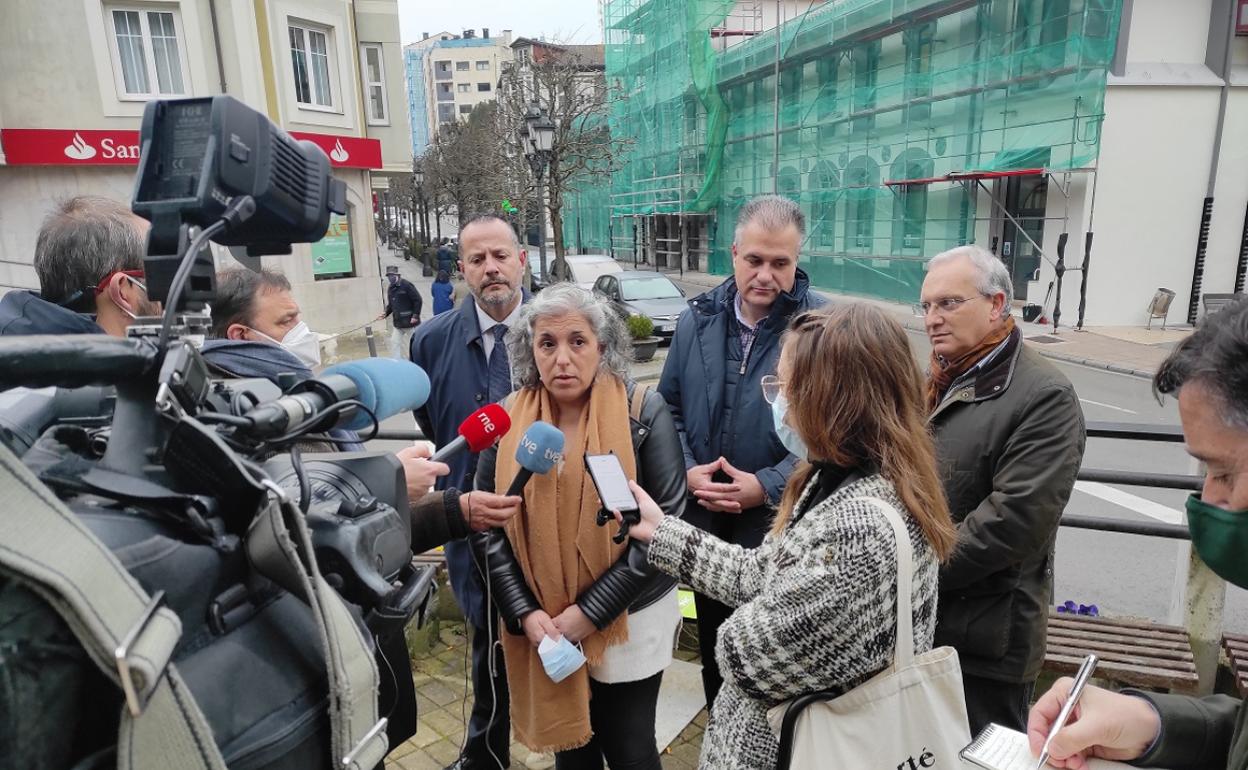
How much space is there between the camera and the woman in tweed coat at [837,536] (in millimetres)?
1619

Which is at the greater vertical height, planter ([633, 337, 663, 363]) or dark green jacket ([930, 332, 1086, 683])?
dark green jacket ([930, 332, 1086, 683])

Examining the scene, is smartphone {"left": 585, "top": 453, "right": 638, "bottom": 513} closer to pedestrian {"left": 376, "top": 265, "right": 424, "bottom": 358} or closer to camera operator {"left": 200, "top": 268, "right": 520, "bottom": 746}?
camera operator {"left": 200, "top": 268, "right": 520, "bottom": 746}

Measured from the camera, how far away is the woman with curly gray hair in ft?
8.27

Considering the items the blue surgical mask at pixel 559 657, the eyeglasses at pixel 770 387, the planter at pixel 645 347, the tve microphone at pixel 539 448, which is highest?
the eyeglasses at pixel 770 387

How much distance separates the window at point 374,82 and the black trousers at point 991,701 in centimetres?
1786

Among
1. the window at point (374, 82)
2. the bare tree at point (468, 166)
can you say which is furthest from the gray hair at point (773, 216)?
the bare tree at point (468, 166)

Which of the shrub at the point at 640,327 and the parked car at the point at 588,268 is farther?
the parked car at the point at 588,268

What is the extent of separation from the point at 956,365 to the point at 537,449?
60.2 inches

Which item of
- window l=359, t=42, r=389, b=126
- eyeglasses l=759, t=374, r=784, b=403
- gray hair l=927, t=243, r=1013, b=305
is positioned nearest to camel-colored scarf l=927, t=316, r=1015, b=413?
gray hair l=927, t=243, r=1013, b=305

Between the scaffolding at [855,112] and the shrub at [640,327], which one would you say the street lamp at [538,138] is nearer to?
the shrub at [640,327]

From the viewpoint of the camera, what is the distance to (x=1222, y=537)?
1357mm

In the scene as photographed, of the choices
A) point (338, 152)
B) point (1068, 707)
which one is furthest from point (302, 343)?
point (338, 152)

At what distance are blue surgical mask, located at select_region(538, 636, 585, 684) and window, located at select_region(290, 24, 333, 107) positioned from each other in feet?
52.2

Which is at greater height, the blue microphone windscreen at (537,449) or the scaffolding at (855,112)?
the scaffolding at (855,112)
